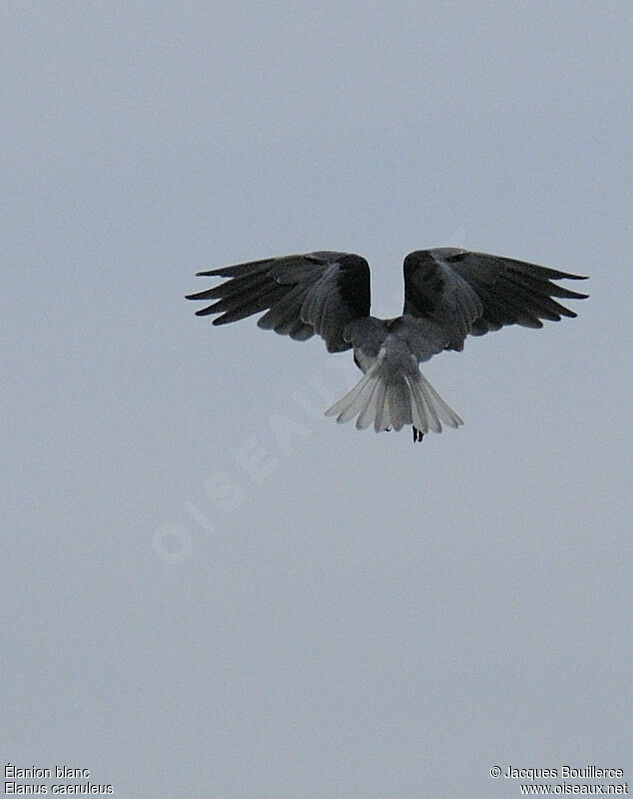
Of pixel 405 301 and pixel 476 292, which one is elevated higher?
pixel 476 292

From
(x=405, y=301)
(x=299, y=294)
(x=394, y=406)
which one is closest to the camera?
(x=394, y=406)

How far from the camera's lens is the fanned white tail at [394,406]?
1446cm

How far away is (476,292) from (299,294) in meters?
2.33

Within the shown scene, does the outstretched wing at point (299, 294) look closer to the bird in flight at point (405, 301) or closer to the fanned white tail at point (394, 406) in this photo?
the bird in flight at point (405, 301)

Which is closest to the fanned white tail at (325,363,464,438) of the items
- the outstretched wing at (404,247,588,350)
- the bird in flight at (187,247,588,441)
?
the bird in flight at (187,247,588,441)

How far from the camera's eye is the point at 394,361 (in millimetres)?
15078

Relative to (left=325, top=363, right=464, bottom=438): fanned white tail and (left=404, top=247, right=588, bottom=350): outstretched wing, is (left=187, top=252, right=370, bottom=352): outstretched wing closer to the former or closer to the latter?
(left=404, top=247, right=588, bottom=350): outstretched wing

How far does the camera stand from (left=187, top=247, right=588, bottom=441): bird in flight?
15477 millimetres

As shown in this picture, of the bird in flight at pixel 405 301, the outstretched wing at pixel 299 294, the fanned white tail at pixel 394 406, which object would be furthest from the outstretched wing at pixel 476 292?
the fanned white tail at pixel 394 406

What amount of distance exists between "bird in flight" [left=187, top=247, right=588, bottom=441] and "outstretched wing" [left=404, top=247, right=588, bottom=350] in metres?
0.01

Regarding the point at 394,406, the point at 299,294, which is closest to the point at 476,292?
the point at 299,294

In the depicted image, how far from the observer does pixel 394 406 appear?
14.6 m

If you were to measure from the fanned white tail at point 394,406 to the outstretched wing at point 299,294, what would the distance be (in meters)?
1.23

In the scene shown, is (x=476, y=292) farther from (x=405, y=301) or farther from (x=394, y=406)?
(x=394, y=406)
